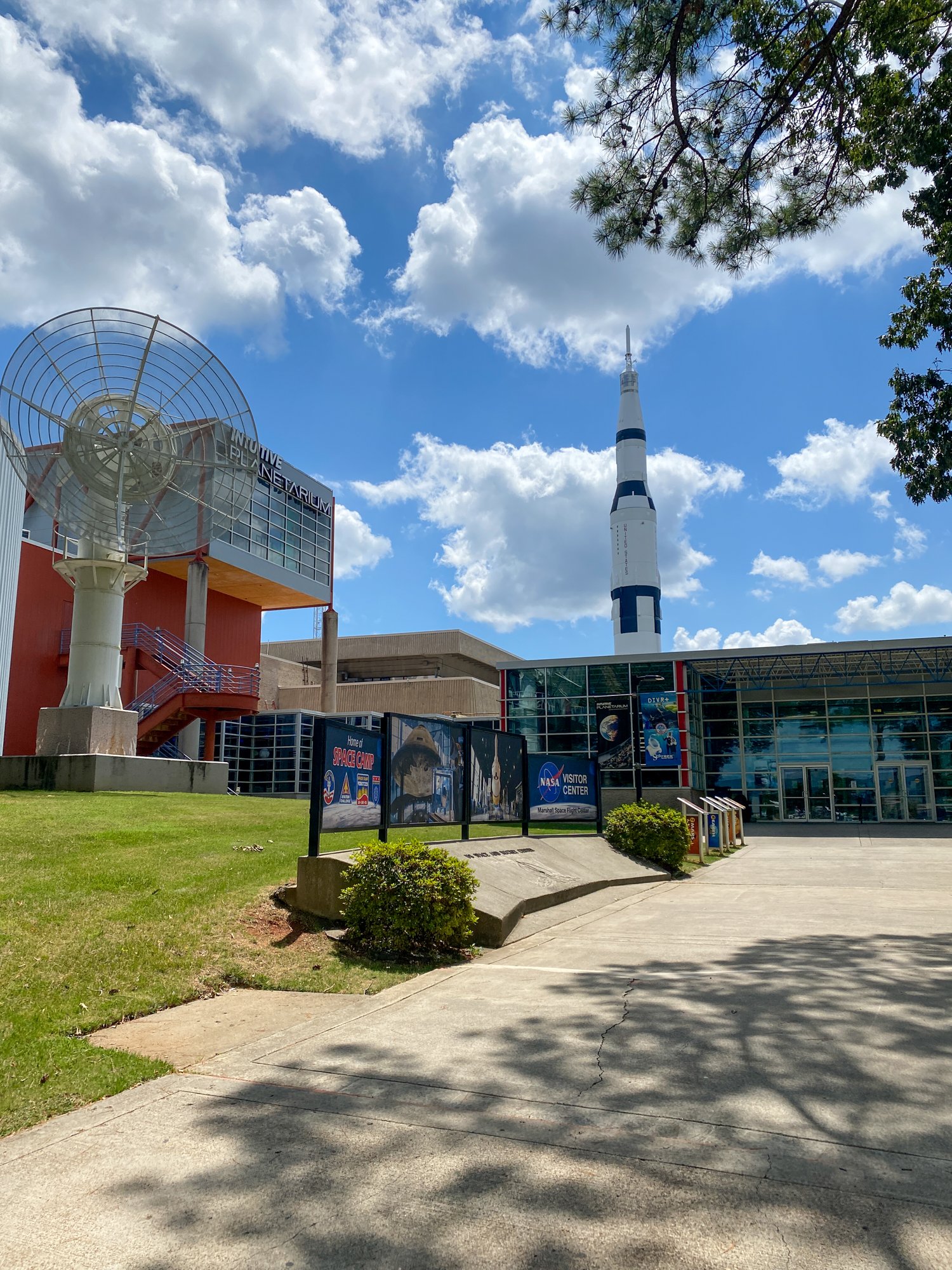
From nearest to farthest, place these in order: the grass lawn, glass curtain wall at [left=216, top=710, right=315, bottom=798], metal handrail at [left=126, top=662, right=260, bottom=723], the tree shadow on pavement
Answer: the tree shadow on pavement → the grass lawn → metal handrail at [left=126, top=662, right=260, bottom=723] → glass curtain wall at [left=216, top=710, right=315, bottom=798]

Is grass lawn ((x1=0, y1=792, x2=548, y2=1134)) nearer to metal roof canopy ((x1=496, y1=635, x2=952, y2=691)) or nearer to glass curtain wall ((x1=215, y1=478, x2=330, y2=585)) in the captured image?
metal roof canopy ((x1=496, y1=635, x2=952, y2=691))

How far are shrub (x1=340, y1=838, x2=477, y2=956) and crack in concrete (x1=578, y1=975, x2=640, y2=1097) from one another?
1.83 m

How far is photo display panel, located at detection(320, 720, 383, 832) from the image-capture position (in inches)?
361

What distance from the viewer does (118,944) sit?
283 inches

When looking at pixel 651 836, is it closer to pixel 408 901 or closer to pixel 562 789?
pixel 562 789

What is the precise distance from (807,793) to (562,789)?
22.2 metres

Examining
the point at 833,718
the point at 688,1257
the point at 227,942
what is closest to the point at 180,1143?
the point at 688,1257

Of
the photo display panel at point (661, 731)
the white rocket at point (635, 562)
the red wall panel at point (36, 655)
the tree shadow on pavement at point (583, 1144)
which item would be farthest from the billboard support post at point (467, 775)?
the white rocket at point (635, 562)


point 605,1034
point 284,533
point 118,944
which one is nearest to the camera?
point 605,1034

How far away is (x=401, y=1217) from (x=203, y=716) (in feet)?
96.0

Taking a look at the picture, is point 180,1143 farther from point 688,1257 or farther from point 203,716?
point 203,716

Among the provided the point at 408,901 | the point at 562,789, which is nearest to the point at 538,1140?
the point at 408,901

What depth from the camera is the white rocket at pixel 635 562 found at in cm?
6825

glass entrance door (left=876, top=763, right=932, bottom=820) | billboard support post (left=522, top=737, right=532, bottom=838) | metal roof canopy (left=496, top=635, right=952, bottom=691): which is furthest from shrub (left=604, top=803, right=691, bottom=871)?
glass entrance door (left=876, top=763, right=932, bottom=820)
